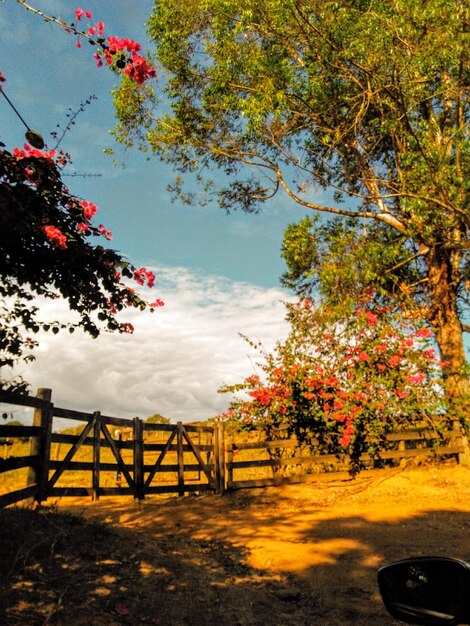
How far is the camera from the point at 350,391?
1431cm

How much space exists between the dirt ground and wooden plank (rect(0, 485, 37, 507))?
0.20m

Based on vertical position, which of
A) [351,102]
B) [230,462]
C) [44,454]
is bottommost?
[230,462]

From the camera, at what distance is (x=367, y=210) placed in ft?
56.2

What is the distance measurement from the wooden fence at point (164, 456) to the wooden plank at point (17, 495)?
0.02 metres

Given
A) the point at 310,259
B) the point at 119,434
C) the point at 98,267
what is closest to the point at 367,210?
the point at 310,259

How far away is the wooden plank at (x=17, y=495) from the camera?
22.8 ft

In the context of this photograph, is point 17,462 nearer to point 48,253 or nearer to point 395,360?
point 48,253

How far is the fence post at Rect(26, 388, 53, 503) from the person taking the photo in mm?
8609

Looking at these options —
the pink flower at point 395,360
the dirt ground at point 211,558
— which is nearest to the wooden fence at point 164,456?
the dirt ground at point 211,558

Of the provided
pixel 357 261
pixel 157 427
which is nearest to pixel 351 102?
pixel 357 261

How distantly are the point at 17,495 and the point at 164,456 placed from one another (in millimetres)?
7005

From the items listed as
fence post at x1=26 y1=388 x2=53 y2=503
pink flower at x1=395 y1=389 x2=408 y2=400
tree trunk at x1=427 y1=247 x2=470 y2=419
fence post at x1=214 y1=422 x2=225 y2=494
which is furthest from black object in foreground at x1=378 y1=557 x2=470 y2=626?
tree trunk at x1=427 y1=247 x2=470 y2=419

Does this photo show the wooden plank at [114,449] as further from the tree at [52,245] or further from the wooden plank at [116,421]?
the tree at [52,245]

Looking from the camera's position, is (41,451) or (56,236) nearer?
(56,236)
